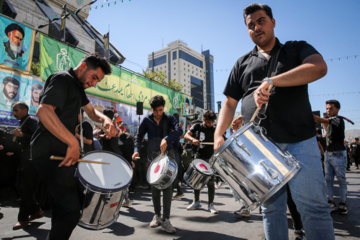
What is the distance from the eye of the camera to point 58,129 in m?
1.84

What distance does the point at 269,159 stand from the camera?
5.18ft

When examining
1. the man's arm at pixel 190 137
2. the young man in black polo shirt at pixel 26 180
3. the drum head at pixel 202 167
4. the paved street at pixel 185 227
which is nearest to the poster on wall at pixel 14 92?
the paved street at pixel 185 227

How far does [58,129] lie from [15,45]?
29.2ft

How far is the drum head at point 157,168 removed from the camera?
→ 3.57 meters

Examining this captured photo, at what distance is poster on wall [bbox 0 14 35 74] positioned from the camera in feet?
26.3

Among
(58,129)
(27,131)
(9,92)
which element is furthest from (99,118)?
(9,92)

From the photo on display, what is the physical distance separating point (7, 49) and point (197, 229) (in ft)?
29.9

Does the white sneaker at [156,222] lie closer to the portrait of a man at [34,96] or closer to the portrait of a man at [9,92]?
the portrait of a man at [9,92]

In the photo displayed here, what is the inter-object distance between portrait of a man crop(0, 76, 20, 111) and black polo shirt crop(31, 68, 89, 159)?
735 cm

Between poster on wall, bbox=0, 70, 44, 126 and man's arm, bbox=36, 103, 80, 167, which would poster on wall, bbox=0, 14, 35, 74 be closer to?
poster on wall, bbox=0, 70, 44, 126

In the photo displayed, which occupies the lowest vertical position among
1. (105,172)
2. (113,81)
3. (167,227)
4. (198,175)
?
(167,227)

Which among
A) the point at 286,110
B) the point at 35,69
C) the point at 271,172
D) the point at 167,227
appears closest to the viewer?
the point at 271,172

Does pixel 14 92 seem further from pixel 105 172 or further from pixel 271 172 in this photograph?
pixel 271 172

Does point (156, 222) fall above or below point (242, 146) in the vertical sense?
below
